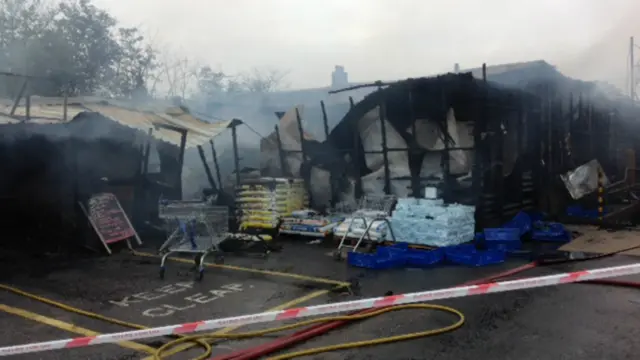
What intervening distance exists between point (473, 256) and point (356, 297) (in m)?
2.52

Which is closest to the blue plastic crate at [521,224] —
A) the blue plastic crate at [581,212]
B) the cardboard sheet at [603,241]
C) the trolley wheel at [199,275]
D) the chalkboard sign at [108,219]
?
the cardboard sheet at [603,241]

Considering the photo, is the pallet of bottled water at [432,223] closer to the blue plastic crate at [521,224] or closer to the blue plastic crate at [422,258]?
the blue plastic crate at [521,224]

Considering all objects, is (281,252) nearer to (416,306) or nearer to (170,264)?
(170,264)

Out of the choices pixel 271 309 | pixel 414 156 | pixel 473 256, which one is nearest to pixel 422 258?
pixel 473 256

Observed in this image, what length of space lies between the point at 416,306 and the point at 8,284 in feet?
18.2

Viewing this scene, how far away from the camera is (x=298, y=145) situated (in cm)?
1294

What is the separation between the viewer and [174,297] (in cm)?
634

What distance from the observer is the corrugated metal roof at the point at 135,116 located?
1006 centimetres

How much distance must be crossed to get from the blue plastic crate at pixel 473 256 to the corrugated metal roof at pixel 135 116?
5.97 metres

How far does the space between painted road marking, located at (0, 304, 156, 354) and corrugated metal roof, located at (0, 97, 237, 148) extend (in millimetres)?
4082

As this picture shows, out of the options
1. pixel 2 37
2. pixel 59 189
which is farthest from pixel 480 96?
pixel 2 37

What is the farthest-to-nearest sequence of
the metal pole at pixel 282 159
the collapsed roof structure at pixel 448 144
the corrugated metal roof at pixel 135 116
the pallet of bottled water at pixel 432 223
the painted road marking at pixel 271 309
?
the metal pole at pixel 282 159 → the collapsed roof structure at pixel 448 144 → the corrugated metal roof at pixel 135 116 → the pallet of bottled water at pixel 432 223 → the painted road marking at pixel 271 309

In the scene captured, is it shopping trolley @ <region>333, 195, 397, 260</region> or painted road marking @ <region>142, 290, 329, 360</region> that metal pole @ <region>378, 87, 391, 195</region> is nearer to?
shopping trolley @ <region>333, 195, 397, 260</region>

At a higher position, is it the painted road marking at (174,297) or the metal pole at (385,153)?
the metal pole at (385,153)
